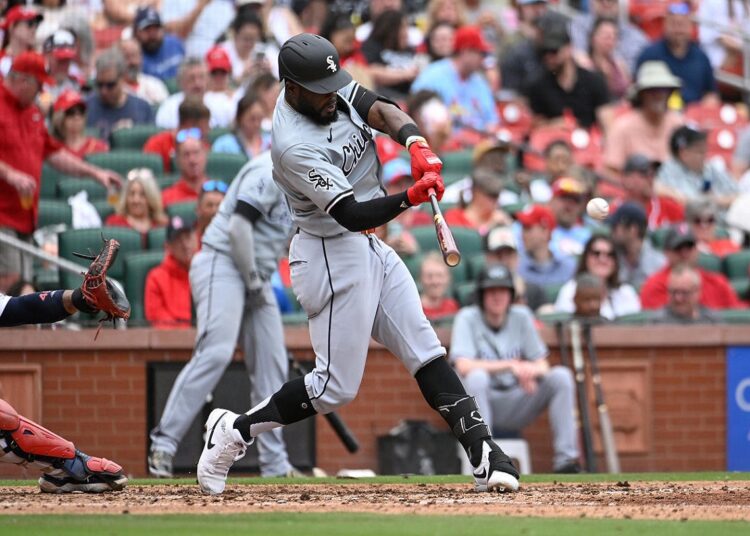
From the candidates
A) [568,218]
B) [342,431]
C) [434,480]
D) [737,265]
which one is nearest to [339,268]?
[434,480]

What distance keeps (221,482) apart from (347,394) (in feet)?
2.45

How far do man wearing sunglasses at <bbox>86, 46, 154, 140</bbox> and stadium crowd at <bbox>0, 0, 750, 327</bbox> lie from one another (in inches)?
0.7

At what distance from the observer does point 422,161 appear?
20.2ft

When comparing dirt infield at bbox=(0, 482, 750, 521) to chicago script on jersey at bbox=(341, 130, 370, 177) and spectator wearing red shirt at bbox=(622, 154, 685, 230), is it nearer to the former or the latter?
chicago script on jersey at bbox=(341, 130, 370, 177)

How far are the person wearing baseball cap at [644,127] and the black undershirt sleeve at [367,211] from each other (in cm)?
778

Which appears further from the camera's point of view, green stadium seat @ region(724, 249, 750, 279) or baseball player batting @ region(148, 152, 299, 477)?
green stadium seat @ region(724, 249, 750, 279)

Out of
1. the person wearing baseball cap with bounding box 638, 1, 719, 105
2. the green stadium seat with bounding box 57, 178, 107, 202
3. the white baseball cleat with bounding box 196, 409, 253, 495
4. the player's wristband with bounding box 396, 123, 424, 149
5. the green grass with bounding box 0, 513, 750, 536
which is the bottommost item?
the green grass with bounding box 0, 513, 750, 536

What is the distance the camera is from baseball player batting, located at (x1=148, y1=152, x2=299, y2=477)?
8.63 metres

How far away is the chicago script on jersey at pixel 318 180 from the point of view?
20.3 ft

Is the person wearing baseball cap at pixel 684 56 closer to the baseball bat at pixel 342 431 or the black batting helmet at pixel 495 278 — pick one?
the black batting helmet at pixel 495 278

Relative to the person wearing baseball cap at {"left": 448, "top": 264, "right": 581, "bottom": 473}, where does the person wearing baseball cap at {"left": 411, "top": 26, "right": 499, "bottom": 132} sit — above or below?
above

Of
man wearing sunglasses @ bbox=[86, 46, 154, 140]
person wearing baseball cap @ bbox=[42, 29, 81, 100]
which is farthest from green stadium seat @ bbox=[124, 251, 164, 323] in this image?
person wearing baseball cap @ bbox=[42, 29, 81, 100]

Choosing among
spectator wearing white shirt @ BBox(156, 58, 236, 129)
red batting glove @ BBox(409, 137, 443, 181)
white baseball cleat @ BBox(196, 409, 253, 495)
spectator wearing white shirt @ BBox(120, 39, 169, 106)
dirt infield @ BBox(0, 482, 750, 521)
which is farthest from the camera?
spectator wearing white shirt @ BBox(120, 39, 169, 106)

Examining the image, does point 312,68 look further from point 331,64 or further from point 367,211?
point 367,211
